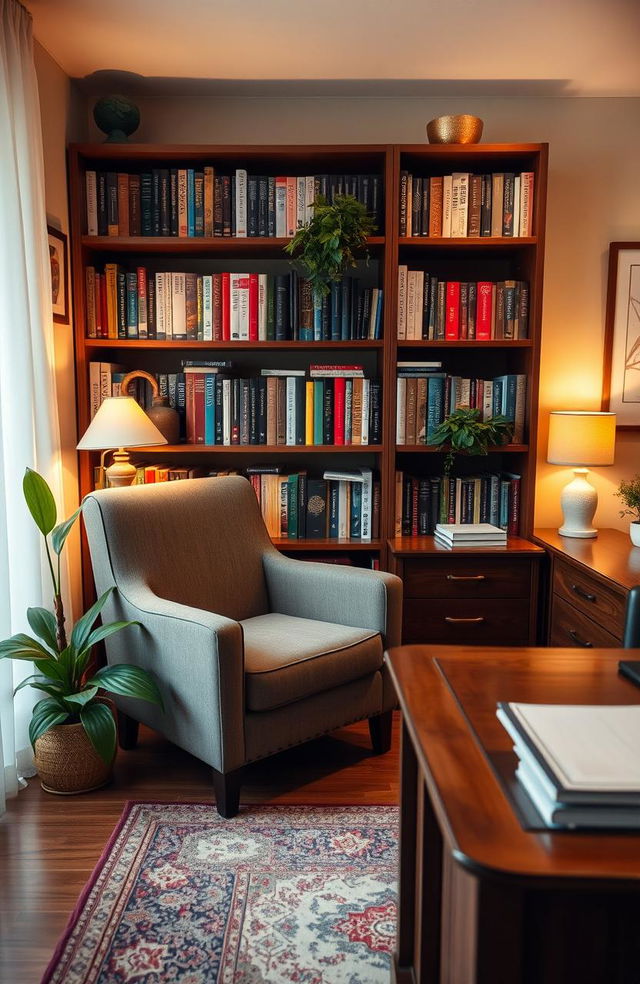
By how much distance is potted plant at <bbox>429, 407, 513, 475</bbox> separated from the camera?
9.84 ft

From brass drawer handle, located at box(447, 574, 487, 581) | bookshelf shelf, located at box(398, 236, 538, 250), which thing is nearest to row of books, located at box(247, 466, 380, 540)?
brass drawer handle, located at box(447, 574, 487, 581)

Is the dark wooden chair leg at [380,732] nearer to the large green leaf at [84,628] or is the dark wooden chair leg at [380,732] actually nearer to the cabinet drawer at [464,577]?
the cabinet drawer at [464,577]

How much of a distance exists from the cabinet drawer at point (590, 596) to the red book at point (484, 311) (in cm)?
97

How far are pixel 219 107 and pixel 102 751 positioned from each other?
265 centimetres

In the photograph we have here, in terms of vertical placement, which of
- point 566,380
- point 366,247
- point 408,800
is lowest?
point 408,800

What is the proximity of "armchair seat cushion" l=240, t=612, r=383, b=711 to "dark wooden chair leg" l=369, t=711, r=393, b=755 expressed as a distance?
0.20 meters

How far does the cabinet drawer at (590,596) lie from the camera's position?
8.07ft

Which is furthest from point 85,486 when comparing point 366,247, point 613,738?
point 613,738

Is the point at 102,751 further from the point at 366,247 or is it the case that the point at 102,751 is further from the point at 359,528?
the point at 366,247

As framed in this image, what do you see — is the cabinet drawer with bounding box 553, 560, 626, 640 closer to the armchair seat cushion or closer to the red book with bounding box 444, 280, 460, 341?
the armchair seat cushion

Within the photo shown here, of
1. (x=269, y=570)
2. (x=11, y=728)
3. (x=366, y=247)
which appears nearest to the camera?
(x=11, y=728)

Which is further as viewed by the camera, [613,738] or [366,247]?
[366,247]

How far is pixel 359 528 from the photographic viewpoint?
3.23 metres

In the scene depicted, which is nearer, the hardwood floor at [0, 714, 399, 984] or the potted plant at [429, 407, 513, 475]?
the hardwood floor at [0, 714, 399, 984]
